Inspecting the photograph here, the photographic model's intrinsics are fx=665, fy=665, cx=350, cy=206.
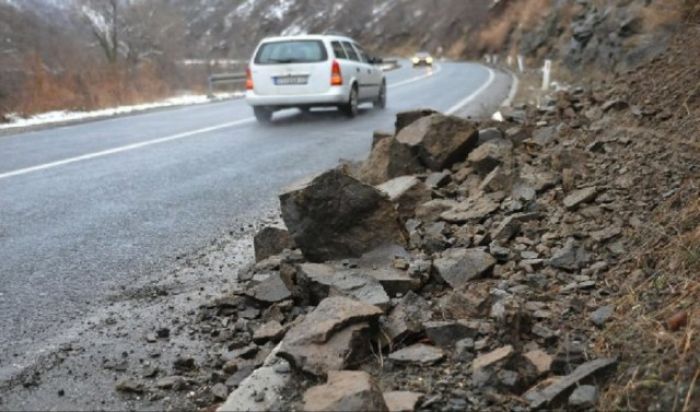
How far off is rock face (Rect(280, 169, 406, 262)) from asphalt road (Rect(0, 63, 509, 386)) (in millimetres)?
1062

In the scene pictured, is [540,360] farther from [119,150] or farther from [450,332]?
[119,150]

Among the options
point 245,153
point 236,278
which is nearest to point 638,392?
point 236,278

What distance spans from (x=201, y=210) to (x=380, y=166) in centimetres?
173

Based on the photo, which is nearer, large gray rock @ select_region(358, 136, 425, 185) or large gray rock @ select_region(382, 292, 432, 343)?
large gray rock @ select_region(382, 292, 432, 343)

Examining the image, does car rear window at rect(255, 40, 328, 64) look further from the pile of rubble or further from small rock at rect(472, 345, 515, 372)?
small rock at rect(472, 345, 515, 372)

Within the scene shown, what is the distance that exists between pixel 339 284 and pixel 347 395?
3.95 feet

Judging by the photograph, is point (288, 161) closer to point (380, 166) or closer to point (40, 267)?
point (380, 166)

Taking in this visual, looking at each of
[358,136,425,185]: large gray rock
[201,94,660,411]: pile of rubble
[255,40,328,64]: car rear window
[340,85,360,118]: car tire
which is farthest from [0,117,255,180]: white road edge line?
[201,94,660,411]: pile of rubble

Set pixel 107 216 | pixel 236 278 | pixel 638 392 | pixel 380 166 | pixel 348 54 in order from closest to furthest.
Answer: pixel 638 392 < pixel 236 278 < pixel 107 216 < pixel 380 166 < pixel 348 54

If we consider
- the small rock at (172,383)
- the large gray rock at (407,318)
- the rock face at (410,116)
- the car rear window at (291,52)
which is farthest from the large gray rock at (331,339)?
the car rear window at (291,52)

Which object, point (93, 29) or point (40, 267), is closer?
point (40, 267)

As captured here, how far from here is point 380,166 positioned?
252 inches

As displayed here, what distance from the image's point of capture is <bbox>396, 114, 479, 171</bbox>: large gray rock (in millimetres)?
6473

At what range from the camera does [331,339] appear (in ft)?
9.59
